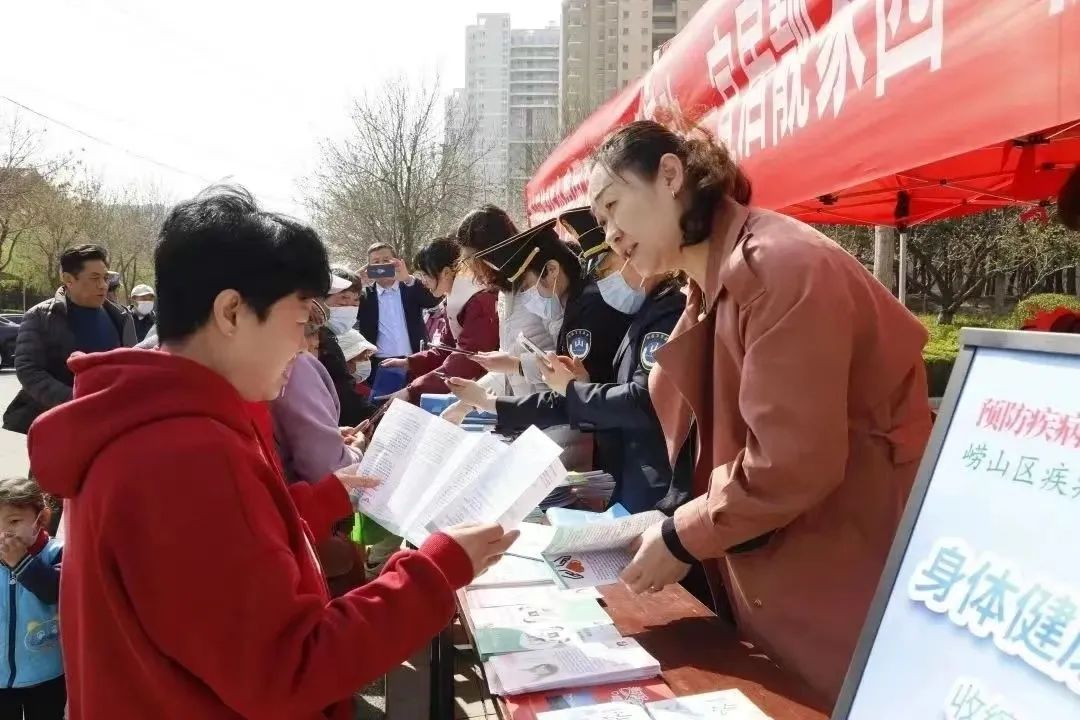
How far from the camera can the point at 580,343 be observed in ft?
8.49

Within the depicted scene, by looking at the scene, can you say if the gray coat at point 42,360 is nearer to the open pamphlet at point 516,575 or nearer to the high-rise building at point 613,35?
the open pamphlet at point 516,575

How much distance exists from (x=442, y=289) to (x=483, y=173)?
20182 mm

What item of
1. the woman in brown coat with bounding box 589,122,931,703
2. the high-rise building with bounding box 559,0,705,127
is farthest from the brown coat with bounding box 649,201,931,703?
the high-rise building with bounding box 559,0,705,127

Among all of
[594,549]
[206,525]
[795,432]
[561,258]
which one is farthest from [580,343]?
[206,525]

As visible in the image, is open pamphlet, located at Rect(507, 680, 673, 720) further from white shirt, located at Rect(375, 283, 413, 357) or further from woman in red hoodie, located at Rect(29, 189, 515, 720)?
white shirt, located at Rect(375, 283, 413, 357)

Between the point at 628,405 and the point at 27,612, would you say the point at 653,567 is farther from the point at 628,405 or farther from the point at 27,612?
the point at 27,612

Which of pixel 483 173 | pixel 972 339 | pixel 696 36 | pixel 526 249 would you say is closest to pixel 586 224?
pixel 526 249

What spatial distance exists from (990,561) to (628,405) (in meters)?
1.25

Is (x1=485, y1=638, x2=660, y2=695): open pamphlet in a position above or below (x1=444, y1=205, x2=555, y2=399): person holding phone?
below

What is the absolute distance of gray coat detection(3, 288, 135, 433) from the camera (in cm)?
389

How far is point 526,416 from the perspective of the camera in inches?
92.7

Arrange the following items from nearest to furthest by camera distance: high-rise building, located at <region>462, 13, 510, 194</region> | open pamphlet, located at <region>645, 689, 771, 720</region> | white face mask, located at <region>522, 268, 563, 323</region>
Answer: open pamphlet, located at <region>645, 689, 771, 720</region> → white face mask, located at <region>522, 268, 563, 323</region> → high-rise building, located at <region>462, 13, 510, 194</region>

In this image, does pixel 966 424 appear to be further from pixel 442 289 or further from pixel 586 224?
pixel 442 289

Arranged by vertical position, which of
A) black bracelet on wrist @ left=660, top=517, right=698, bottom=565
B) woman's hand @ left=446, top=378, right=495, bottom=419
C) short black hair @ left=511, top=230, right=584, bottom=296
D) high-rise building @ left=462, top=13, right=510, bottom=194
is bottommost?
black bracelet on wrist @ left=660, top=517, right=698, bottom=565
